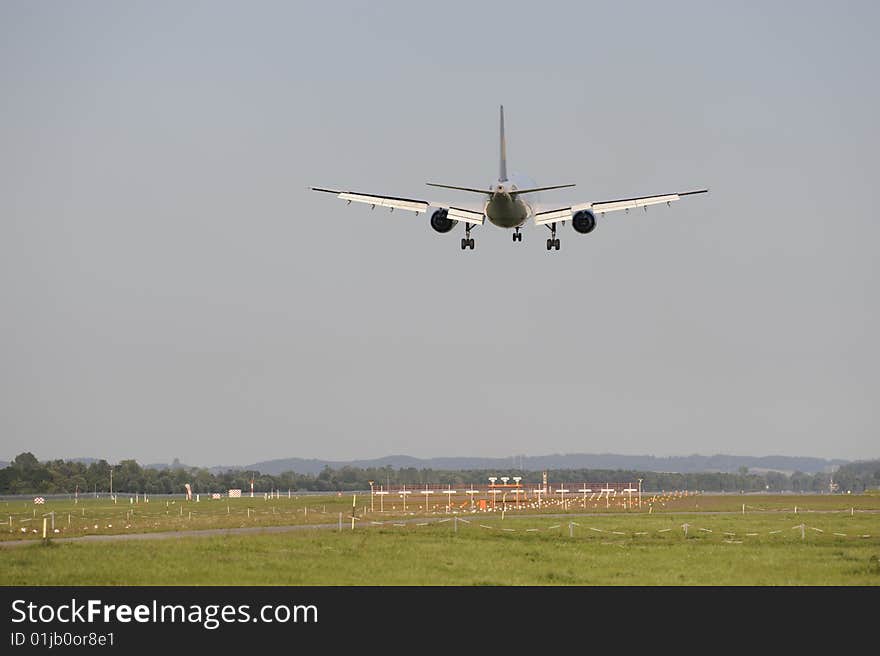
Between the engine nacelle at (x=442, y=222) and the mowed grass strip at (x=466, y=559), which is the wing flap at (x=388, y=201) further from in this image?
the mowed grass strip at (x=466, y=559)

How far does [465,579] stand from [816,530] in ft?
132

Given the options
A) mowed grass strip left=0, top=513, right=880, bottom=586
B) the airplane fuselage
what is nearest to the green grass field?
mowed grass strip left=0, top=513, right=880, bottom=586

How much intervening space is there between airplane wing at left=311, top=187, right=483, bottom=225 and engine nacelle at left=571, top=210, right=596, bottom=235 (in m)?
5.40

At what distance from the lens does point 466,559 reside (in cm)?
5650

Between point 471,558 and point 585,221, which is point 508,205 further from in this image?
point 471,558

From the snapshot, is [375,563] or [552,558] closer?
[375,563]

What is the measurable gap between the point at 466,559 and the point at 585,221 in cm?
2299

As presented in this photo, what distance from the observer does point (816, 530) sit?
81312 mm

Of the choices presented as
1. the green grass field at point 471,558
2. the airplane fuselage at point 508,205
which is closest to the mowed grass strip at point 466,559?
the green grass field at point 471,558

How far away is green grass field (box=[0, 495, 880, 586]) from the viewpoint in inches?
1887

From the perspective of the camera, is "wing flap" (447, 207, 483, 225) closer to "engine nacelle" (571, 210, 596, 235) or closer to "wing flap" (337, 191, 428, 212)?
"wing flap" (337, 191, 428, 212)

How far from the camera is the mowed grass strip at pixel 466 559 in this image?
47875 millimetres

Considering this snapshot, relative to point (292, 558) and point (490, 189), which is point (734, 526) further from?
point (292, 558)
